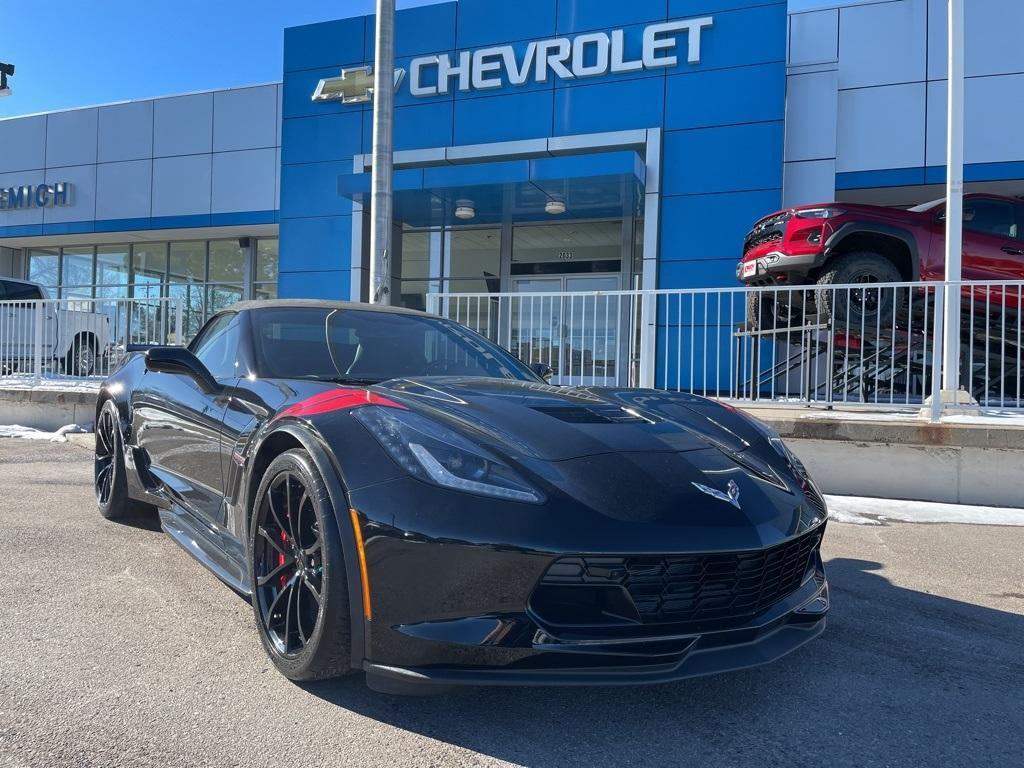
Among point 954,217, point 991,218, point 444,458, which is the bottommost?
point 444,458

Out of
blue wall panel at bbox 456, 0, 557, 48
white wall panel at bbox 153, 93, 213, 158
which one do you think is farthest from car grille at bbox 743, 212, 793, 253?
white wall panel at bbox 153, 93, 213, 158

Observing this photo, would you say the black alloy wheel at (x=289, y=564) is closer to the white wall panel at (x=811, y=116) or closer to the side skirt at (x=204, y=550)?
the side skirt at (x=204, y=550)

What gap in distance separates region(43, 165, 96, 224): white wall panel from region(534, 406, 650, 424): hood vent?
1881cm

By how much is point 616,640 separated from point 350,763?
74cm

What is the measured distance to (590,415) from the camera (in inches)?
97.6

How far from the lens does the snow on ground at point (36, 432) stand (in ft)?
27.5

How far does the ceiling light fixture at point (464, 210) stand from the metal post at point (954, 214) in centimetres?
738

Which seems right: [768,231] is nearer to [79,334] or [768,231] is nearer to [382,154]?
[382,154]

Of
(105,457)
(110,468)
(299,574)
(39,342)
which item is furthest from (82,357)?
(299,574)

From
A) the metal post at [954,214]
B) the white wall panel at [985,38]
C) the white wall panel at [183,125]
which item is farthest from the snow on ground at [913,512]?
the white wall panel at [183,125]

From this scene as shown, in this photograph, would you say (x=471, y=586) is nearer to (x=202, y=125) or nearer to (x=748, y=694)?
(x=748, y=694)

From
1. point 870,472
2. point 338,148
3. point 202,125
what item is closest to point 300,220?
point 338,148

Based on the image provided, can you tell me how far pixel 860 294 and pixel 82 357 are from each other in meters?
9.18

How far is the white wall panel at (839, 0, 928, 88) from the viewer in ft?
39.0
